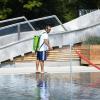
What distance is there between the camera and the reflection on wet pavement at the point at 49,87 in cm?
1516

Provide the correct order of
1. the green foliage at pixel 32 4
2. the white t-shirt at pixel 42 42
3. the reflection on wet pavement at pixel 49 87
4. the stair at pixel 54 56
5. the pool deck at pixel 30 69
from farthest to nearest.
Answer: the green foliage at pixel 32 4
the stair at pixel 54 56
the pool deck at pixel 30 69
the white t-shirt at pixel 42 42
the reflection on wet pavement at pixel 49 87

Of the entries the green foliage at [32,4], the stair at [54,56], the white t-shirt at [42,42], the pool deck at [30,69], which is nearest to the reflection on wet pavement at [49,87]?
the white t-shirt at [42,42]

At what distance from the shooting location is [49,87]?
17.4m

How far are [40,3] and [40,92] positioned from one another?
16.9 m

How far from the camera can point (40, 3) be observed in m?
32.5

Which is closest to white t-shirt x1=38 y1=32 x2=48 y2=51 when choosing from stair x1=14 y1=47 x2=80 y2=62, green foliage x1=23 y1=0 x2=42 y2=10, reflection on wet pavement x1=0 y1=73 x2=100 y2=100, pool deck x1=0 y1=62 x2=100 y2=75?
reflection on wet pavement x1=0 y1=73 x2=100 y2=100

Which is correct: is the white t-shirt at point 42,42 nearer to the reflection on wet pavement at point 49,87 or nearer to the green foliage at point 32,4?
the reflection on wet pavement at point 49,87

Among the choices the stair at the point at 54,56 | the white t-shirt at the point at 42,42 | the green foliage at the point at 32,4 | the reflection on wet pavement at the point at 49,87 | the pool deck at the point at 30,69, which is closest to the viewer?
the reflection on wet pavement at the point at 49,87

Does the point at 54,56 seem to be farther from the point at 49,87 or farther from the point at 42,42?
the point at 49,87

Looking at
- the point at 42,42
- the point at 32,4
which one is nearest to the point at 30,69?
the point at 42,42

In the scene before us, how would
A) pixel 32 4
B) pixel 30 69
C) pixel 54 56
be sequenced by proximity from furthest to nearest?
1. pixel 32 4
2. pixel 54 56
3. pixel 30 69

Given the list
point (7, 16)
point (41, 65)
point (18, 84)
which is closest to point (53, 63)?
point (41, 65)

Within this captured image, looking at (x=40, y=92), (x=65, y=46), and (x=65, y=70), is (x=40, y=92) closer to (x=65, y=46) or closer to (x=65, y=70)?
(x=65, y=70)

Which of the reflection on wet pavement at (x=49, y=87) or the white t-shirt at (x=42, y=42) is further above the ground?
the white t-shirt at (x=42, y=42)
